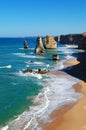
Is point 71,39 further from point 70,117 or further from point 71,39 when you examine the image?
point 70,117

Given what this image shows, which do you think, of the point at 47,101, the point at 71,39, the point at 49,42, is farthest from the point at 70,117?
the point at 71,39

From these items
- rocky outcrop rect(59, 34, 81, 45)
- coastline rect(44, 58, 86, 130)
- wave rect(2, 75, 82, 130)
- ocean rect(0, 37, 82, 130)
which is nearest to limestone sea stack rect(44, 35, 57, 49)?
rocky outcrop rect(59, 34, 81, 45)

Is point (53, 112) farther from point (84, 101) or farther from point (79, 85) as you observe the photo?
point (79, 85)

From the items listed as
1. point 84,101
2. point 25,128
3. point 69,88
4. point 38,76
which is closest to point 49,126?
point 25,128

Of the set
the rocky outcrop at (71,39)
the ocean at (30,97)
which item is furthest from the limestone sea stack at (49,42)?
the ocean at (30,97)

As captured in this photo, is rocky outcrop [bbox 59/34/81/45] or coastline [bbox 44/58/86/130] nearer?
coastline [bbox 44/58/86/130]

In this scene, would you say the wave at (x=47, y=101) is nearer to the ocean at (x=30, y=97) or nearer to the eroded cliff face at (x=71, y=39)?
the ocean at (x=30, y=97)

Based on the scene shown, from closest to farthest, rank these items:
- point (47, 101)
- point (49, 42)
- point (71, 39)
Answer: point (47, 101) → point (49, 42) → point (71, 39)

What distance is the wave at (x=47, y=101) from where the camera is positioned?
28453 mm

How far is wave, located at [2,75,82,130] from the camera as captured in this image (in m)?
28.5

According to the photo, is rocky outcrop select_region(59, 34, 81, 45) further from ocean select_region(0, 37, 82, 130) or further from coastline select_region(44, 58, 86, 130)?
coastline select_region(44, 58, 86, 130)

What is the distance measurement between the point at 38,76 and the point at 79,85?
10.1 m

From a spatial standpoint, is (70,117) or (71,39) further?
(71,39)

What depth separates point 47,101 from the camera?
36312mm
